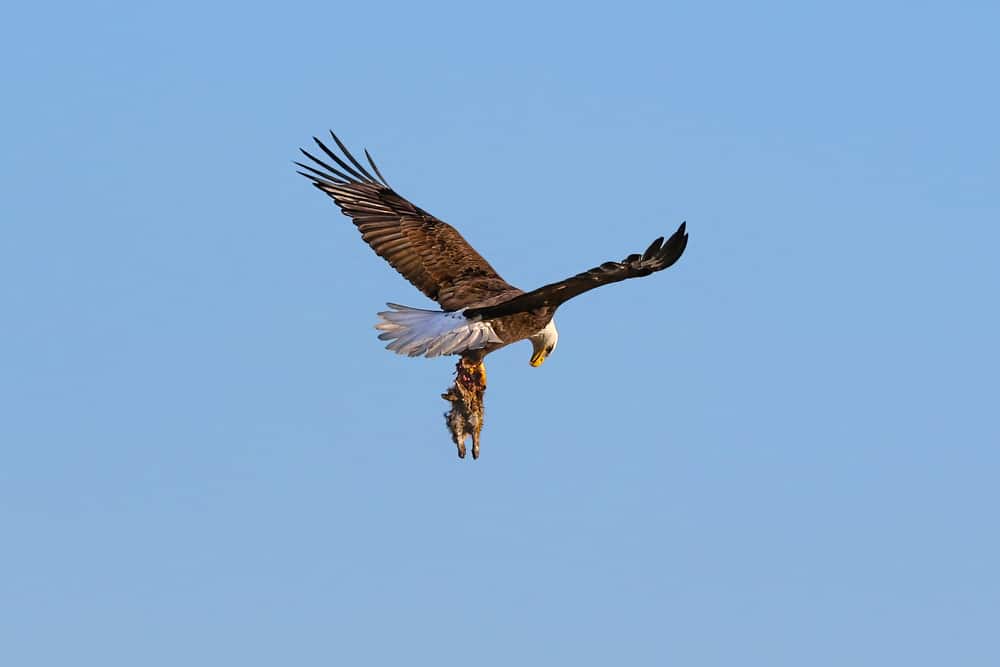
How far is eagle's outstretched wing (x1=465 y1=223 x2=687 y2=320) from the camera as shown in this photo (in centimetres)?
1030

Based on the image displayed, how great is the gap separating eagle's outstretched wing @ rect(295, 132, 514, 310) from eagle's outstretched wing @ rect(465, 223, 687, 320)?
88 cm

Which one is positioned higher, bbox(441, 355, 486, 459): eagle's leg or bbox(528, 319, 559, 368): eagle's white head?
bbox(528, 319, 559, 368): eagle's white head

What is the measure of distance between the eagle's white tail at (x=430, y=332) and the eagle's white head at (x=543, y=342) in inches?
23.3

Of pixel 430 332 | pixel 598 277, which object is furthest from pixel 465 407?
pixel 598 277

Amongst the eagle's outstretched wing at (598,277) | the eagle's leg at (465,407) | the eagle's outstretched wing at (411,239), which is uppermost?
the eagle's outstretched wing at (411,239)

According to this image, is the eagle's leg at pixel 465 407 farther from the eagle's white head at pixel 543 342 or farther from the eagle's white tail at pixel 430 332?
the eagle's white head at pixel 543 342

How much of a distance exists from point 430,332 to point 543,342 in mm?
1322

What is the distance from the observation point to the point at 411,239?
42.8ft

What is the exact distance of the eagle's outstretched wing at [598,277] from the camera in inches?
405

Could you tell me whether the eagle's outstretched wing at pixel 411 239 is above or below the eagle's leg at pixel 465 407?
above

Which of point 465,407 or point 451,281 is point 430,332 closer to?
point 465,407

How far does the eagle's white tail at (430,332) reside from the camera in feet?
33.9

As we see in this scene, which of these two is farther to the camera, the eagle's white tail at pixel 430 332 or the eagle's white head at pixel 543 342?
the eagle's white head at pixel 543 342

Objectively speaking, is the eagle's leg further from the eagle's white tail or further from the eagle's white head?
the eagle's white head
